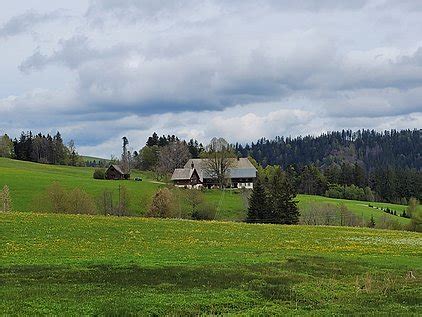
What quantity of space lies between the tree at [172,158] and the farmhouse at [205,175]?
7.71 metres

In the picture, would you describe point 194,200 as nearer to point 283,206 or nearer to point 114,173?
point 283,206

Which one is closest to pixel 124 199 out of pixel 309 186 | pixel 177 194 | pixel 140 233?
pixel 177 194

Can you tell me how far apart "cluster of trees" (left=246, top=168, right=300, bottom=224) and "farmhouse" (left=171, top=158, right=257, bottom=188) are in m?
46.7

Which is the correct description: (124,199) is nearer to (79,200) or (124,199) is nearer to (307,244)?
(79,200)

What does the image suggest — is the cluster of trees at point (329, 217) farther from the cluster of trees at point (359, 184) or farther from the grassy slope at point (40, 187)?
the cluster of trees at point (359, 184)

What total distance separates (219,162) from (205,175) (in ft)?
34.2

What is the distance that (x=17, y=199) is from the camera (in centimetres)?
9725

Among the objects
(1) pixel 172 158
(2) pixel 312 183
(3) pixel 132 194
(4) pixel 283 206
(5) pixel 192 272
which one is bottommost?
(5) pixel 192 272

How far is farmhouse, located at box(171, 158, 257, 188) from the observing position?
479 ft

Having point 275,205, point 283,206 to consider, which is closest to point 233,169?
point 275,205

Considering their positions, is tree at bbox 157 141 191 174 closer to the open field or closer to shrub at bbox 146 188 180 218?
the open field

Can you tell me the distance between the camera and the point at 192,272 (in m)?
26.9

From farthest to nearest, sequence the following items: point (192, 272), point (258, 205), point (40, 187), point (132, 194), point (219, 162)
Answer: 1. point (219, 162)
2. point (132, 194)
3. point (40, 187)
4. point (258, 205)
5. point (192, 272)

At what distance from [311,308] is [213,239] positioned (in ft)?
79.2
